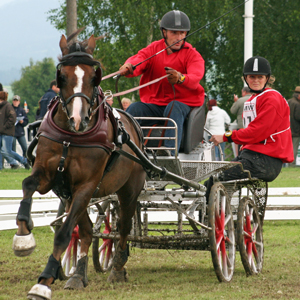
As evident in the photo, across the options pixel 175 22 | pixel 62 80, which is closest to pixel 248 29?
pixel 175 22

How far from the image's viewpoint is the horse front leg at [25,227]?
12.7ft

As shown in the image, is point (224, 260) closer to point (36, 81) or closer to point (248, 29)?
point (248, 29)

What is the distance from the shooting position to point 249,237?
5809mm

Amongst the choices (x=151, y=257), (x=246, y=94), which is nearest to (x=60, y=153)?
(x=151, y=257)

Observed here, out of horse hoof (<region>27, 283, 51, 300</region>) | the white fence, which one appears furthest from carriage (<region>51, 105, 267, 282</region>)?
the white fence

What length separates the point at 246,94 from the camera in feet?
44.7

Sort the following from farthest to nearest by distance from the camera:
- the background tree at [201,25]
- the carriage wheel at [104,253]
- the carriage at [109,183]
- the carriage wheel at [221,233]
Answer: the background tree at [201,25]
the carriage wheel at [104,253]
the carriage wheel at [221,233]
the carriage at [109,183]

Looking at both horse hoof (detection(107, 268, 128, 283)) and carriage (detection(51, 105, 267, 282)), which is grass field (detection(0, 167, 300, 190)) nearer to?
carriage (detection(51, 105, 267, 282))

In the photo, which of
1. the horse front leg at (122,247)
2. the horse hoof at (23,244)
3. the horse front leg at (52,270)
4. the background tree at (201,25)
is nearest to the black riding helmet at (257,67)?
the horse front leg at (122,247)

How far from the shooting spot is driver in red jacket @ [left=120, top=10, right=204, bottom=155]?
593 cm

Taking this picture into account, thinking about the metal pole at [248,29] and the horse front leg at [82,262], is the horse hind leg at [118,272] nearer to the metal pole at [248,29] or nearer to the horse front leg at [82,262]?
the horse front leg at [82,262]

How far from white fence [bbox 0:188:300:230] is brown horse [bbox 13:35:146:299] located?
362 cm

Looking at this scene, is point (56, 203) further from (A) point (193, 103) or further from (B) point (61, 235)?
(B) point (61, 235)

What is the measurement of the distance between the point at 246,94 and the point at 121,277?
8964 mm
